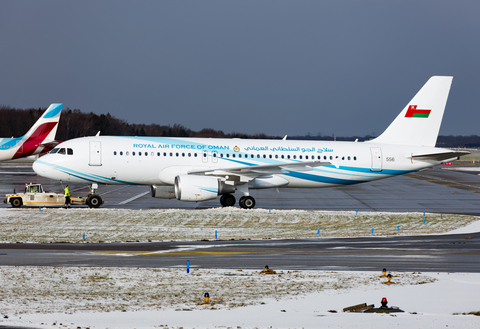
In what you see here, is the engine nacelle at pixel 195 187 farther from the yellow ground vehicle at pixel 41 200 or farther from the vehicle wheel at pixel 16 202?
the vehicle wheel at pixel 16 202

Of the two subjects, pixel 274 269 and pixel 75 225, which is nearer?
pixel 274 269

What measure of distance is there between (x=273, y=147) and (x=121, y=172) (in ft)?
33.7

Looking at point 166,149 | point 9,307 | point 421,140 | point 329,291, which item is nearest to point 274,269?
point 329,291

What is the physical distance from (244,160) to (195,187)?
4.57 m

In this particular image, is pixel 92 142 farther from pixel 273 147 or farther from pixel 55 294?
pixel 55 294

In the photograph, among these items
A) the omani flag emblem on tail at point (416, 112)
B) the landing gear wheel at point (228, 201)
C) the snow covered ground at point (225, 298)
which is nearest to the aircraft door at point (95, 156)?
the landing gear wheel at point (228, 201)

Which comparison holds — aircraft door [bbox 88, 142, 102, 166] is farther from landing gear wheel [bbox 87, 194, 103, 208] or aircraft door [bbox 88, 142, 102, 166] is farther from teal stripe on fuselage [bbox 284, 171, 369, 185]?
teal stripe on fuselage [bbox 284, 171, 369, 185]

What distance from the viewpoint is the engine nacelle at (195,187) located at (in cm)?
3350

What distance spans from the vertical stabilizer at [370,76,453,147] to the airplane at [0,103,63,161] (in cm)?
4827

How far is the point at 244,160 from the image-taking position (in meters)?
36.6

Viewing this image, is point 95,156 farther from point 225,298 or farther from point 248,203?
point 225,298

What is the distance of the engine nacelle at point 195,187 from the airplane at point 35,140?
4366 centimetres

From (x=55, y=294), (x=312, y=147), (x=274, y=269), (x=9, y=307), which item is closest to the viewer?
(x=9, y=307)

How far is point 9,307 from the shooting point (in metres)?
13.9
